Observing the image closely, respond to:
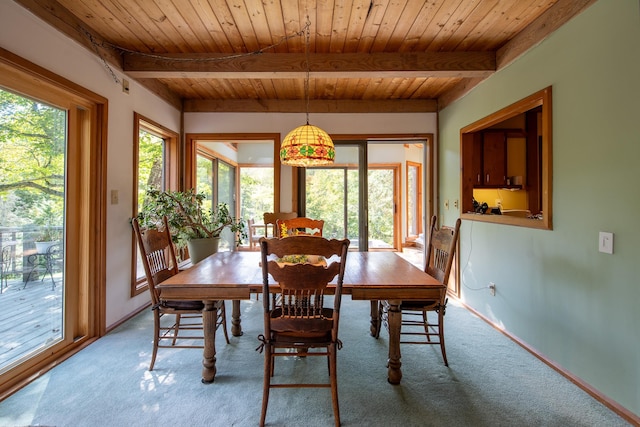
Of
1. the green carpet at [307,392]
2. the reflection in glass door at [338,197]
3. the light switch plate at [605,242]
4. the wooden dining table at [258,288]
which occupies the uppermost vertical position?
the reflection in glass door at [338,197]

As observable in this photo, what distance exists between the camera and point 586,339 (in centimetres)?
193

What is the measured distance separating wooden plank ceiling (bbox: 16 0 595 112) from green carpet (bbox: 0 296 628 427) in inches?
95.5

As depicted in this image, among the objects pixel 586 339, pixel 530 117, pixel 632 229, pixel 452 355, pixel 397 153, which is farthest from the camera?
pixel 397 153

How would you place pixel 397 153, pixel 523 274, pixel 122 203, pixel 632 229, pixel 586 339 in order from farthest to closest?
pixel 397 153 → pixel 122 203 → pixel 523 274 → pixel 586 339 → pixel 632 229

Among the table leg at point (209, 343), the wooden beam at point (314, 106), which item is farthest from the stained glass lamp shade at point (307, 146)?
the wooden beam at point (314, 106)

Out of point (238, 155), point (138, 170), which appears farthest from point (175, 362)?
point (238, 155)

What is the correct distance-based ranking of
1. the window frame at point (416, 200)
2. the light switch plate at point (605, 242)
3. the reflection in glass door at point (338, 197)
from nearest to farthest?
the light switch plate at point (605, 242), the reflection in glass door at point (338, 197), the window frame at point (416, 200)

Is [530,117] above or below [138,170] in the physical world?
above

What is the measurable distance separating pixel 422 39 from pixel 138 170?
306cm

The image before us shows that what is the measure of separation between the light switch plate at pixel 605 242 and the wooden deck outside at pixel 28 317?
364cm

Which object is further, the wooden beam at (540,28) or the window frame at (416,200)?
the window frame at (416,200)

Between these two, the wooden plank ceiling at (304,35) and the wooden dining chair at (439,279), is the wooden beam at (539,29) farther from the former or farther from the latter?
the wooden dining chair at (439,279)

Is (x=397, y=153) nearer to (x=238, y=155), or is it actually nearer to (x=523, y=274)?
(x=238, y=155)

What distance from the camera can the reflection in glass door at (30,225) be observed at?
6.23 ft
